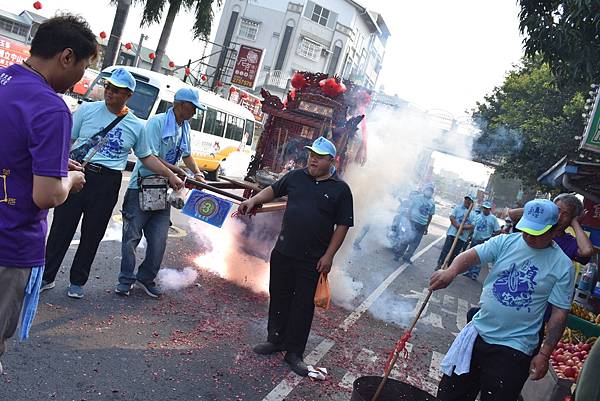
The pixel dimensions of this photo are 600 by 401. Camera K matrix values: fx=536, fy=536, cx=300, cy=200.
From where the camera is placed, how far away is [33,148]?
7.12ft

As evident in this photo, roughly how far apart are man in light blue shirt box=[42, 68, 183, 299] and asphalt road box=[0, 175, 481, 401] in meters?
0.39

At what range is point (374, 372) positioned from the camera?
5.25 m

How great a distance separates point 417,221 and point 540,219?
981 centimetres

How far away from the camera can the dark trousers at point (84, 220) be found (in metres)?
4.70

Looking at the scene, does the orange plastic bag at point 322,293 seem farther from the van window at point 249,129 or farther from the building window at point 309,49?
the building window at point 309,49

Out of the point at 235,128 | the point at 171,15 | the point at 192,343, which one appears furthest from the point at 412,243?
the point at 171,15

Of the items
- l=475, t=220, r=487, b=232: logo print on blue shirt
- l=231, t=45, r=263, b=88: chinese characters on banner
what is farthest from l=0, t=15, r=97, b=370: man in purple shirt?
l=231, t=45, r=263, b=88: chinese characters on banner

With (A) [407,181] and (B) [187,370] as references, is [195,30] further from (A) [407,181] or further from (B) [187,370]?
(B) [187,370]

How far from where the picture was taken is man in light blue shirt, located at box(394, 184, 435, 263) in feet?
43.1

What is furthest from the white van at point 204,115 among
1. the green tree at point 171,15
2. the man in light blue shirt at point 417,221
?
the man in light blue shirt at point 417,221

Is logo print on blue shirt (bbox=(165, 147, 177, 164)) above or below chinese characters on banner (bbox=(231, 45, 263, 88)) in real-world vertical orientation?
below

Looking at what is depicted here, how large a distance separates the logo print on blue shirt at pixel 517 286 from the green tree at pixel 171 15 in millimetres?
20136

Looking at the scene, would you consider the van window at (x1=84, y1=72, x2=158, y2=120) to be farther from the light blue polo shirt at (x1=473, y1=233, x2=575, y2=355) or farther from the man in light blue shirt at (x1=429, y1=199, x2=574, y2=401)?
the light blue polo shirt at (x1=473, y1=233, x2=575, y2=355)

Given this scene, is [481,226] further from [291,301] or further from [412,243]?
[291,301]
